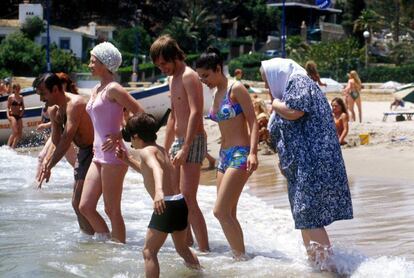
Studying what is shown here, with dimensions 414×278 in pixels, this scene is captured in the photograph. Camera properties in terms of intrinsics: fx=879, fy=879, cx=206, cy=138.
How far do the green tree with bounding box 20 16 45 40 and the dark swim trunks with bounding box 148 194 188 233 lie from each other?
188 ft

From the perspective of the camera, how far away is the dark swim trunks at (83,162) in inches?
286

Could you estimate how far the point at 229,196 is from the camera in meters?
6.38

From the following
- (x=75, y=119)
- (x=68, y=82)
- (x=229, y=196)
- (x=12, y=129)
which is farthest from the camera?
(x=12, y=129)

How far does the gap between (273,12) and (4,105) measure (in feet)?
183

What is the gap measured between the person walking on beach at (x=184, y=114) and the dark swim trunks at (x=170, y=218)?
95 centimetres

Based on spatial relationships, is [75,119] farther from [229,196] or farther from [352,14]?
[352,14]

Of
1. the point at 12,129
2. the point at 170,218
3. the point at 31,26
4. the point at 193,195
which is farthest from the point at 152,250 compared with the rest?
the point at 31,26

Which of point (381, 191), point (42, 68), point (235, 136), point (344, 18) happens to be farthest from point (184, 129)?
point (344, 18)

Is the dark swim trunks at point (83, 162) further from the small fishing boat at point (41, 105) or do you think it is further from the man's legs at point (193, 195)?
the small fishing boat at point (41, 105)

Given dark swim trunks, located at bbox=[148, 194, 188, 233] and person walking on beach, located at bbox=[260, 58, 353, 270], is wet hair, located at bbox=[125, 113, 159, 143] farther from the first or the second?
person walking on beach, located at bbox=[260, 58, 353, 270]

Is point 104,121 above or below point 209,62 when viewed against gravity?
below

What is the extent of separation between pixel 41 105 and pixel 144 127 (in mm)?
19335

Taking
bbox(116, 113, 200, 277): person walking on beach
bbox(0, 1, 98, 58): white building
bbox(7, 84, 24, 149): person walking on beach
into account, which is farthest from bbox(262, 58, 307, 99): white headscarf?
bbox(0, 1, 98, 58): white building

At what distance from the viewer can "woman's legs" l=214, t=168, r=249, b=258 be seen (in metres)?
6.35
